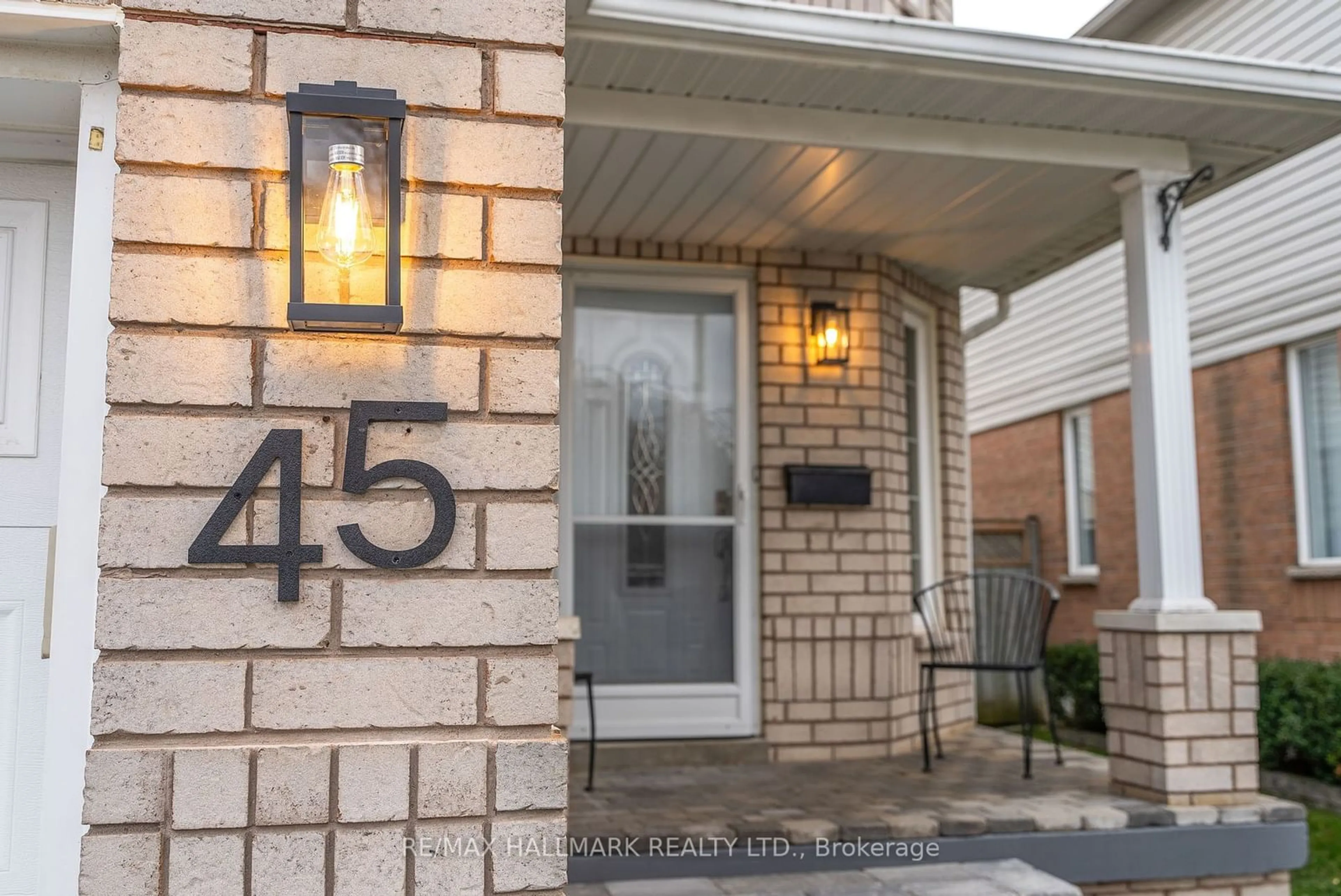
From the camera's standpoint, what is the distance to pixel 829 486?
197 inches

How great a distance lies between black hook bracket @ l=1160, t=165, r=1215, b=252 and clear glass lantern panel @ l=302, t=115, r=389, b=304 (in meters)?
3.14

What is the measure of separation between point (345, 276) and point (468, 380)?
237 mm

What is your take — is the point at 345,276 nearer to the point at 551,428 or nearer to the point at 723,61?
the point at 551,428

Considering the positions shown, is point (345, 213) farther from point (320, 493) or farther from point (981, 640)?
point (981, 640)

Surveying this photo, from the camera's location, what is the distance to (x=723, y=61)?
333 centimetres

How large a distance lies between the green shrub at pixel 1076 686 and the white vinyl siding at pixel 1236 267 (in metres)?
1.84

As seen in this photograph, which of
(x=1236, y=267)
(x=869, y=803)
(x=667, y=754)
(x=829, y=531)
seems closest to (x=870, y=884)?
(x=869, y=803)

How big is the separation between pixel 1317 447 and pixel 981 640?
2.15 meters

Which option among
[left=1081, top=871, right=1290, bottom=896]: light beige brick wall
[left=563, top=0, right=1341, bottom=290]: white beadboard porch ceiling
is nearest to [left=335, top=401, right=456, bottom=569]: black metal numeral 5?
[left=563, top=0, right=1341, bottom=290]: white beadboard porch ceiling

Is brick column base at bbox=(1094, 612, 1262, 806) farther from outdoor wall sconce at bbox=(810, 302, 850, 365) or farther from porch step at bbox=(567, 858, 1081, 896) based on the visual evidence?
outdoor wall sconce at bbox=(810, 302, 850, 365)

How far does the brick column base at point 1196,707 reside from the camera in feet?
12.4

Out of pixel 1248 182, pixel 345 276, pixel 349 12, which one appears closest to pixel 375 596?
pixel 345 276

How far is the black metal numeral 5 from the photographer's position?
67.8 inches

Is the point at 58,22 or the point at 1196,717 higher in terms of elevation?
the point at 58,22
